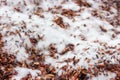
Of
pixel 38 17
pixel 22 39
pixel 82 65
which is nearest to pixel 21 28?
pixel 22 39

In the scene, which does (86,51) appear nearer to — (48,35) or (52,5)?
(48,35)

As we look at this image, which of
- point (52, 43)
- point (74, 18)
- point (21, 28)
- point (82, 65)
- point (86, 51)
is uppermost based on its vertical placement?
point (74, 18)

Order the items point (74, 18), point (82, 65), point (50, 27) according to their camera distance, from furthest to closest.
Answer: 1. point (74, 18)
2. point (50, 27)
3. point (82, 65)

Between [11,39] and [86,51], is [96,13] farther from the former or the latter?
[11,39]

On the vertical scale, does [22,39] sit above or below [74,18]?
below

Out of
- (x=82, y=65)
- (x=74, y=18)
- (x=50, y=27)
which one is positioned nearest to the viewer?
(x=82, y=65)

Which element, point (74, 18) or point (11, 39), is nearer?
point (11, 39)

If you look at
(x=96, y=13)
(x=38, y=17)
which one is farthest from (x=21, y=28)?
(x=96, y=13)
